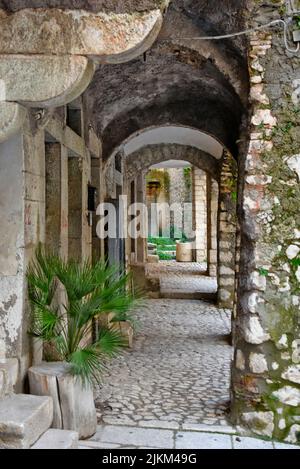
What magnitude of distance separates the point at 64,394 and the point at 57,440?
38 centimetres

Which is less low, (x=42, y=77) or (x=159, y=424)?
(x=42, y=77)

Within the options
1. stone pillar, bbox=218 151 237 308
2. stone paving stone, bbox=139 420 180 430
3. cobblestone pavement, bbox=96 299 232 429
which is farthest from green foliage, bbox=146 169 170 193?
stone paving stone, bbox=139 420 180 430

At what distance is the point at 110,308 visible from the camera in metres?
3.30

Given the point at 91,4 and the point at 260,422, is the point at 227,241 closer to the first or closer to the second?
the point at 260,422

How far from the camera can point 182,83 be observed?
18.9 feet

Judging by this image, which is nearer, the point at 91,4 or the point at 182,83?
the point at 91,4

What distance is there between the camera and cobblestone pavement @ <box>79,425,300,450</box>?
10.9 ft

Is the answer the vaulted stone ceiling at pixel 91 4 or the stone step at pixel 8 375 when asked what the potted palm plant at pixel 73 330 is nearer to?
the stone step at pixel 8 375

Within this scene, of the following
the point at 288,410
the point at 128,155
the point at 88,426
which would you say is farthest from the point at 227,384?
the point at 128,155

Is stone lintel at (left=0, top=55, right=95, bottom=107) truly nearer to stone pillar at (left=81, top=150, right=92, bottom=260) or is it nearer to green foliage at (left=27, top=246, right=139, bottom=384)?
green foliage at (left=27, top=246, right=139, bottom=384)

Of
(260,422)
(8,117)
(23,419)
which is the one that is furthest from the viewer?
(260,422)

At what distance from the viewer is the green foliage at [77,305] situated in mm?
3260

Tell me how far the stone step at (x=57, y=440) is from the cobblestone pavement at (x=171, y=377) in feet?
2.65

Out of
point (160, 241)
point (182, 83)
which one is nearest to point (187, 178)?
point (160, 241)
